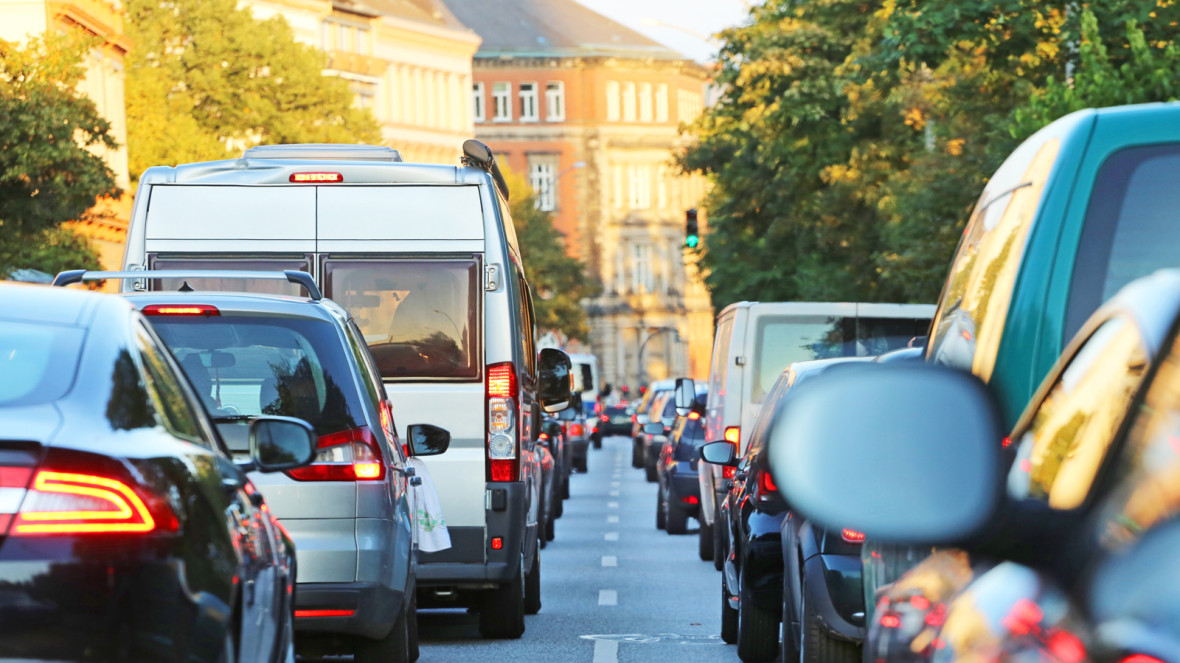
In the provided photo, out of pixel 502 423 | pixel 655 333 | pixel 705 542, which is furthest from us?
pixel 655 333

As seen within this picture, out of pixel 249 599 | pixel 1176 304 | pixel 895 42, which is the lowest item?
pixel 249 599

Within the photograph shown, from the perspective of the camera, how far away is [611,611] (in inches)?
575

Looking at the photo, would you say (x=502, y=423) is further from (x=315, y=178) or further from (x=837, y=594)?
(x=837, y=594)

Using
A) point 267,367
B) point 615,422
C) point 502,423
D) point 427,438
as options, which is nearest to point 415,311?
point 502,423

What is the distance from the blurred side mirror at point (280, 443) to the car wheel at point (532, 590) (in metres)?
7.42

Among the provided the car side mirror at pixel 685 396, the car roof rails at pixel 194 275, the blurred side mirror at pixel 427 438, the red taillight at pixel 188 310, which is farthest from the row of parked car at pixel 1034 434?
the car side mirror at pixel 685 396

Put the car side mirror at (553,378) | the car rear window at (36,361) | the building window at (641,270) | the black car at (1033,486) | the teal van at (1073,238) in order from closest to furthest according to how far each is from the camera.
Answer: the black car at (1033,486)
the teal van at (1073,238)
the car rear window at (36,361)
the car side mirror at (553,378)
the building window at (641,270)

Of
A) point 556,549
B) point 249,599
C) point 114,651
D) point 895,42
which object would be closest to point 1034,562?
point 114,651

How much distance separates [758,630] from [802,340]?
238 inches

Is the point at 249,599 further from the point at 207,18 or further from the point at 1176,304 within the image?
the point at 207,18

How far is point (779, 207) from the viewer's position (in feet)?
173

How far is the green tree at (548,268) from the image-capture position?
89062mm

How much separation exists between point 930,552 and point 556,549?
1768 centimetres

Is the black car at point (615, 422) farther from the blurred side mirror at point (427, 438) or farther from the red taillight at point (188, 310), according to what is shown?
the red taillight at point (188, 310)
